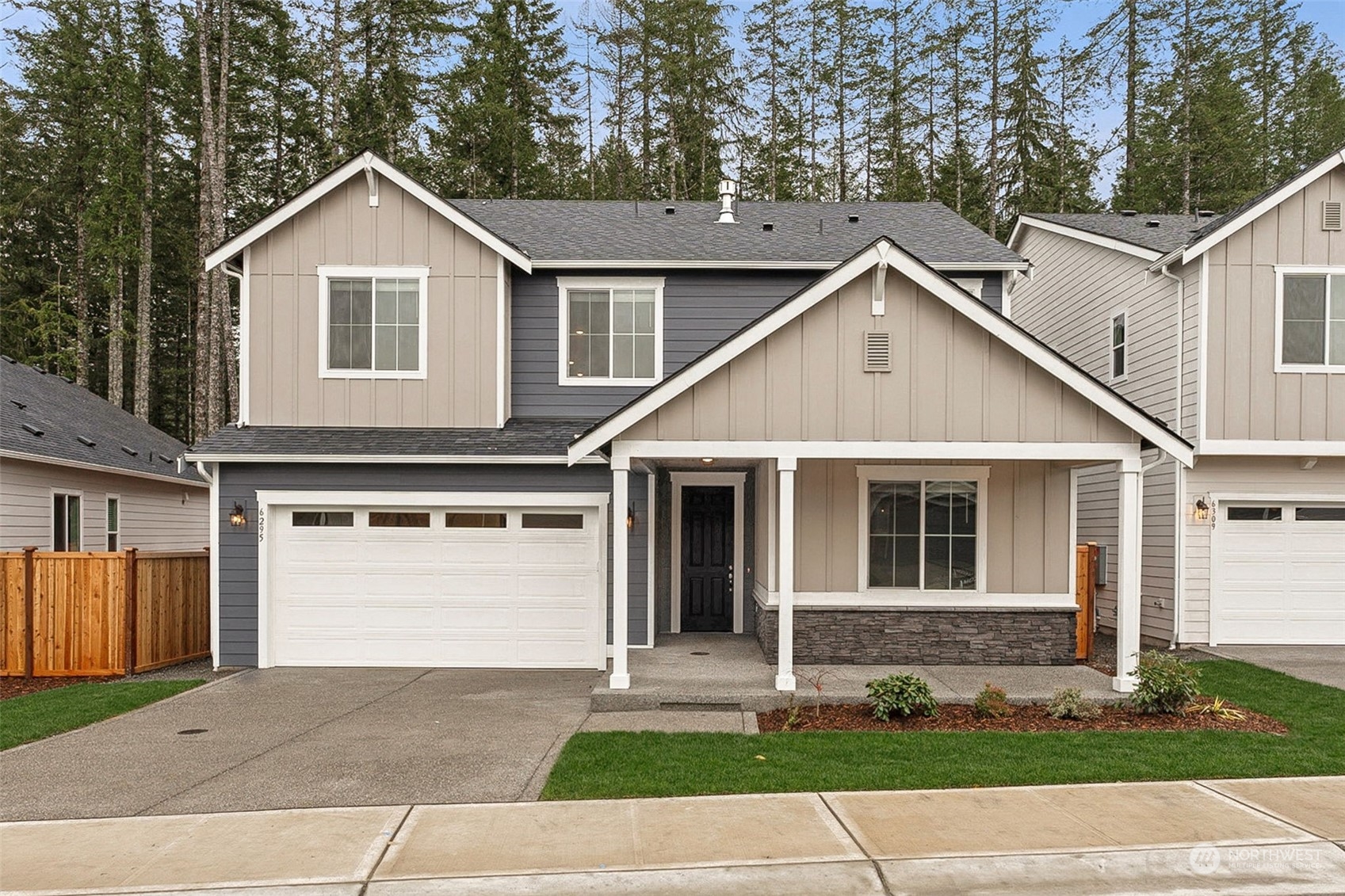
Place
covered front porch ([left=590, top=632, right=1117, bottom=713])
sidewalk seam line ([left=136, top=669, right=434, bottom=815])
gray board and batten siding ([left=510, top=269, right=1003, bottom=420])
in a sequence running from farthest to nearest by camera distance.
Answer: gray board and batten siding ([left=510, top=269, right=1003, bottom=420]) → covered front porch ([left=590, top=632, right=1117, bottom=713]) → sidewalk seam line ([left=136, top=669, right=434, bottom=815])

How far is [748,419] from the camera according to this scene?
8.81 metres

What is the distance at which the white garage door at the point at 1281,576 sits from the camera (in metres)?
12.2

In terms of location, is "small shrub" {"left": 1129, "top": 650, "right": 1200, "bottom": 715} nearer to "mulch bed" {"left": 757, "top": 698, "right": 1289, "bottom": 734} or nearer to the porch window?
"mulch bed" {"left": 757, "top": 698, "right": 1289, "bottom": 734}

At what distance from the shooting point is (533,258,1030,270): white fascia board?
12.1 meters

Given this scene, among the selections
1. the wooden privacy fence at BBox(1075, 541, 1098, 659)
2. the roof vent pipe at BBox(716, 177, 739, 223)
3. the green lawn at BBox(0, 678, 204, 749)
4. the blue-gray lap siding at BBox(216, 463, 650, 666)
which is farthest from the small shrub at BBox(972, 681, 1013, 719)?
the roof vent pipe at BBox(716, 177, 739, 223)

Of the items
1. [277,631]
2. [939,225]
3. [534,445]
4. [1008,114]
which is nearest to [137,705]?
[277,631]

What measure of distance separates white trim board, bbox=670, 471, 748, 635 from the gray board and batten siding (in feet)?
4.65

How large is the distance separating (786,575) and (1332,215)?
363 inches

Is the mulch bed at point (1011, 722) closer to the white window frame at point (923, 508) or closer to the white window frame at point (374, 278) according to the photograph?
the white window frame at point (923, 508)

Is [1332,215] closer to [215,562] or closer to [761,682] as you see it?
[761,682]

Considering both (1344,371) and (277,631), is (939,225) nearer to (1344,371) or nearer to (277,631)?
(1344,371)

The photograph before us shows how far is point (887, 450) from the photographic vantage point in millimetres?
8734

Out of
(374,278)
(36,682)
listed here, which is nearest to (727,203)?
(374,278)

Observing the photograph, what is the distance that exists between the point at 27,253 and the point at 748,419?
27103 millimetres
